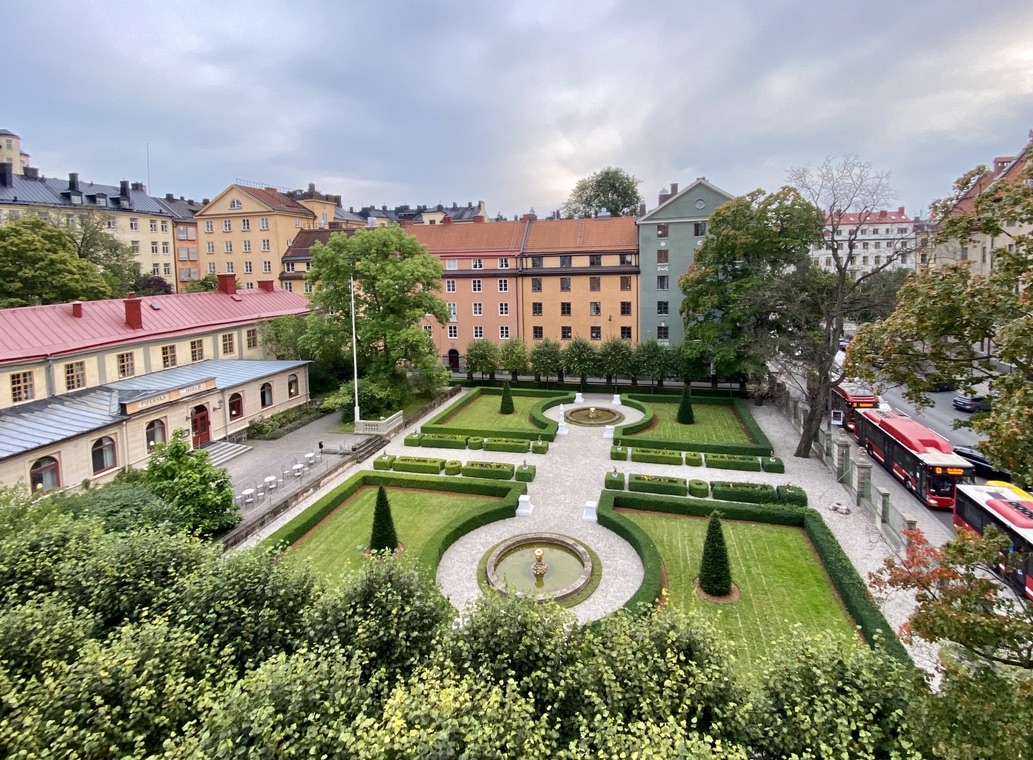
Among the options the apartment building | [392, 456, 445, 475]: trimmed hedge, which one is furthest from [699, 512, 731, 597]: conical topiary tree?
the apartment building

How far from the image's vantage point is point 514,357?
50.4 meters

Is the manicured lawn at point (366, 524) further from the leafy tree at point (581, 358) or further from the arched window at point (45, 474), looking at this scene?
the leafy tree at point (581, 358)

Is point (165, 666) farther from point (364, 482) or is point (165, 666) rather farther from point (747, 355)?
point (747, 355)

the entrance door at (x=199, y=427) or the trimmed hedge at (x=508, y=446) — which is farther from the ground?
the entrance door at (x=199, y=427)

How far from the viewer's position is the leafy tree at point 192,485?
22.6m

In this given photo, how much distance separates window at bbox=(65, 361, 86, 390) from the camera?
3070 centimetres

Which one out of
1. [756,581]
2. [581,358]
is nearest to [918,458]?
[756,581]

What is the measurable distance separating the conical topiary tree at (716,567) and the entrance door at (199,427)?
29.3m

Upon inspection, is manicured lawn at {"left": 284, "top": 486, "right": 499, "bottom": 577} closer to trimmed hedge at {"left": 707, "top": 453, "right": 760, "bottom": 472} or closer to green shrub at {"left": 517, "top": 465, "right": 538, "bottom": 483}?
green shrub at {"left": 517, "top": 465, "right": 538, "bottom": 483}

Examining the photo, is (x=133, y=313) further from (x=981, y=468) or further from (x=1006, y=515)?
(x=981, y=468)

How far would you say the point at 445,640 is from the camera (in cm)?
1141

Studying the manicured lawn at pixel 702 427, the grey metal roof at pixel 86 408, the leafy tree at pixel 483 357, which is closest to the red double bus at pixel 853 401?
the manicured lawn at pixel 702 427

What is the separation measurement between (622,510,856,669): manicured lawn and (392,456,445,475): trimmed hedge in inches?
415

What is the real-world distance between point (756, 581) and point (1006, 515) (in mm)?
8588
